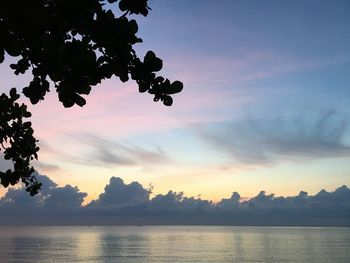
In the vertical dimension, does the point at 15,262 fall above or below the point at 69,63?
below

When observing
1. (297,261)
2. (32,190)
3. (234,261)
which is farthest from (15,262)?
(32,190)

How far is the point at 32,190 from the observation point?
8453mm

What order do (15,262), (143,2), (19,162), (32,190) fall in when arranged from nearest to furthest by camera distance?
1. (143,2)
2. (19,162)
3. (32,190)
4. (15,262)

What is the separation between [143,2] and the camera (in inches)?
144

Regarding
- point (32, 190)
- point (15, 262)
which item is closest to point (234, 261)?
point (15, 262)

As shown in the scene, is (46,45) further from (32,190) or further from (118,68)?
(32,190)

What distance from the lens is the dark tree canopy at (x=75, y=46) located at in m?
3.36

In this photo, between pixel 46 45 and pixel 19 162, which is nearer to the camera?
pixel 46 45

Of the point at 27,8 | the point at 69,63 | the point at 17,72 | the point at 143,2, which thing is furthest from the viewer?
the point at 17,72

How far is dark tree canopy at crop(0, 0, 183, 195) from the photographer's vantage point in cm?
336

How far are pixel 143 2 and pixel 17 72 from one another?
6.51 ft

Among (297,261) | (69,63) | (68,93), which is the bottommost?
(297,261)

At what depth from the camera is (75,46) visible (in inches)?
156

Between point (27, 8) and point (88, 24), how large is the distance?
716 millimetres
